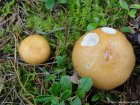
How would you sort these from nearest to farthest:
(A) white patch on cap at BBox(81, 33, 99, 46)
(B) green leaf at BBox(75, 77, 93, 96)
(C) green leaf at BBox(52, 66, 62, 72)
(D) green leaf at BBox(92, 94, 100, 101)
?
1. (B) green leaf at BBox(75, 77, 93, 96)
2. (A) white patch on cap at BBox(81, 33, 99, 46)
3. (D) green leaf at BBox(92, 94, 100, 101)
4. (C) green leaf at BBox(52, 66, 62, 72)

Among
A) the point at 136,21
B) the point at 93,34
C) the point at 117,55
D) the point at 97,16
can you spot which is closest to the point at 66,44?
the point at 93,34

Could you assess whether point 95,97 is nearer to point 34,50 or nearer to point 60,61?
point 60,61

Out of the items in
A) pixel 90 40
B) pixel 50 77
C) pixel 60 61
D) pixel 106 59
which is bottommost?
pixel 50 77

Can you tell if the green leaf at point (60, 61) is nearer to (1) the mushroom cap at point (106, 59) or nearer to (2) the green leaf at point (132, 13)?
(1) the mushroom cap at point (106, 59)

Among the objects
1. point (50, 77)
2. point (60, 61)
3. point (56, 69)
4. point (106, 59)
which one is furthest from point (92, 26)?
point (50, 77)

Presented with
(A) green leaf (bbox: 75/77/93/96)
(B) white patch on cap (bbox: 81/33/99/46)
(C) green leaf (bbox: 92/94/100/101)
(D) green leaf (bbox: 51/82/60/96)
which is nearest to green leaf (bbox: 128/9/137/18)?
(B) white patch on cap (bbox: 81/33/99/46)

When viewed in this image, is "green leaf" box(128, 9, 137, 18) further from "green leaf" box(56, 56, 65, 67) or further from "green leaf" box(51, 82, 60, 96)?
"green leaf" box(51, 82, 60, 96)

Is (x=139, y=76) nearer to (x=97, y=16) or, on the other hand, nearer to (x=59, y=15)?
(x=97, y=16)

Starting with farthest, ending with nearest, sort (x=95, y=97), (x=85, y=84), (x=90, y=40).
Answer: (x=95, y=97)
(x=90, y=40)
(x=85, y=84)

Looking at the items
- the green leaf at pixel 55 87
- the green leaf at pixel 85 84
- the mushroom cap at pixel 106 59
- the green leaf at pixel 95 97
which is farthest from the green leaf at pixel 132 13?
the green leaf at pixel 55 87
